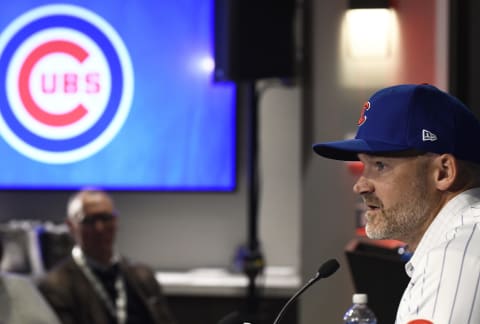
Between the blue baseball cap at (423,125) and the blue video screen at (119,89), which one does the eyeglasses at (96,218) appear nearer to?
the blue video screen at (119,89)

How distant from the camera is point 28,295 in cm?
374

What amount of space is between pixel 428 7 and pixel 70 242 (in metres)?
2.64

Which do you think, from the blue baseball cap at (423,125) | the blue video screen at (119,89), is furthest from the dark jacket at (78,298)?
the blue baseball cap at (423,125)

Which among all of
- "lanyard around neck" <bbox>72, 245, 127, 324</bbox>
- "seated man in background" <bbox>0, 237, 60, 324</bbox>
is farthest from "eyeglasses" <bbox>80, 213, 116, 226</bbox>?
"seated man in background" <bbox>0, 237, 60, 324</bbox>

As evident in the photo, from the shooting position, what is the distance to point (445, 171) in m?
1.62

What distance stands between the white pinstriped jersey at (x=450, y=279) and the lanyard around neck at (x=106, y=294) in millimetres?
2703

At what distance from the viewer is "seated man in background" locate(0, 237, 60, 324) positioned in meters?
3.67

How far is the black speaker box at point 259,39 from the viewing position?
181 inches

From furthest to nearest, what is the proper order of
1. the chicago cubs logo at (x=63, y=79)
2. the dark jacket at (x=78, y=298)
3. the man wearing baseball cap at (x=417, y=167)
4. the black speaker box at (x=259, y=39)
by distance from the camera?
the chicago cubs logo at (x=63, y=79) → the black speaker box at (x=259, y=39) → the dark jacket at (x=78, y=298) → the man wearing baseball cap at (x=417, y=167)

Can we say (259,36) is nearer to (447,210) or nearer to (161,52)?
(161,52)

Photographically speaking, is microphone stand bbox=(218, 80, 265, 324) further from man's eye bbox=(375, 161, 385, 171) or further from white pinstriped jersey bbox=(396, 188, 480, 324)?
white pinstriped jersey bbox=(396, 188, 480, 324)

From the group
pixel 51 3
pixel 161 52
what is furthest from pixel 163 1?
pixel 51 3

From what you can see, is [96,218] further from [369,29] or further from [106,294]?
[369,29]

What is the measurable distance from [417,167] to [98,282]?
270 cm
